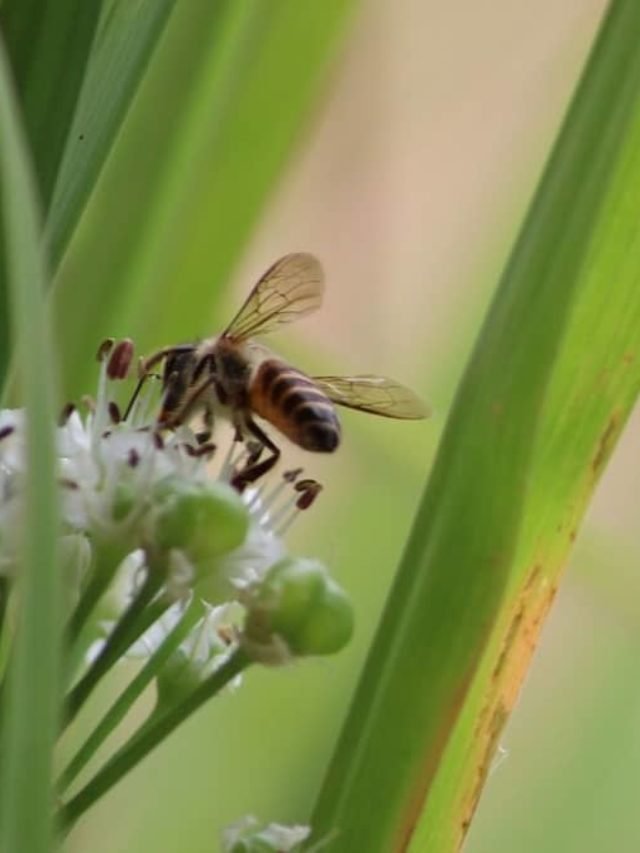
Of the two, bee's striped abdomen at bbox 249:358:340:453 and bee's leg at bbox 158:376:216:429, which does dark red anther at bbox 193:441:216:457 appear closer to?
bee's leg at bbox 158:376:216:429

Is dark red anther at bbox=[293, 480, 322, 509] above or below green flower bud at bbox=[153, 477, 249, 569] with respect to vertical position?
below

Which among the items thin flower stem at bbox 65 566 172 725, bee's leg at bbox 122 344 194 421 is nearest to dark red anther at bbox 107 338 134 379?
bee's leg at bbox 122 344 194 421

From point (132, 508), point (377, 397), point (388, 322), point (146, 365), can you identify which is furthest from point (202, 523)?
point (388, 322)

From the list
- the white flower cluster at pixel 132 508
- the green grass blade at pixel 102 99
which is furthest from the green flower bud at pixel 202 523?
the green grass blade at pixel 102 99

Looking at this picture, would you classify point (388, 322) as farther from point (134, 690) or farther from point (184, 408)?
point (134, 690)

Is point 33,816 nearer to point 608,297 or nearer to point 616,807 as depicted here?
point 608,297

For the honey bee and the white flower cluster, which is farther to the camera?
the honey bee

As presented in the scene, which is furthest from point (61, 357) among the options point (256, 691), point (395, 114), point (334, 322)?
Answer: point (395, 114)
